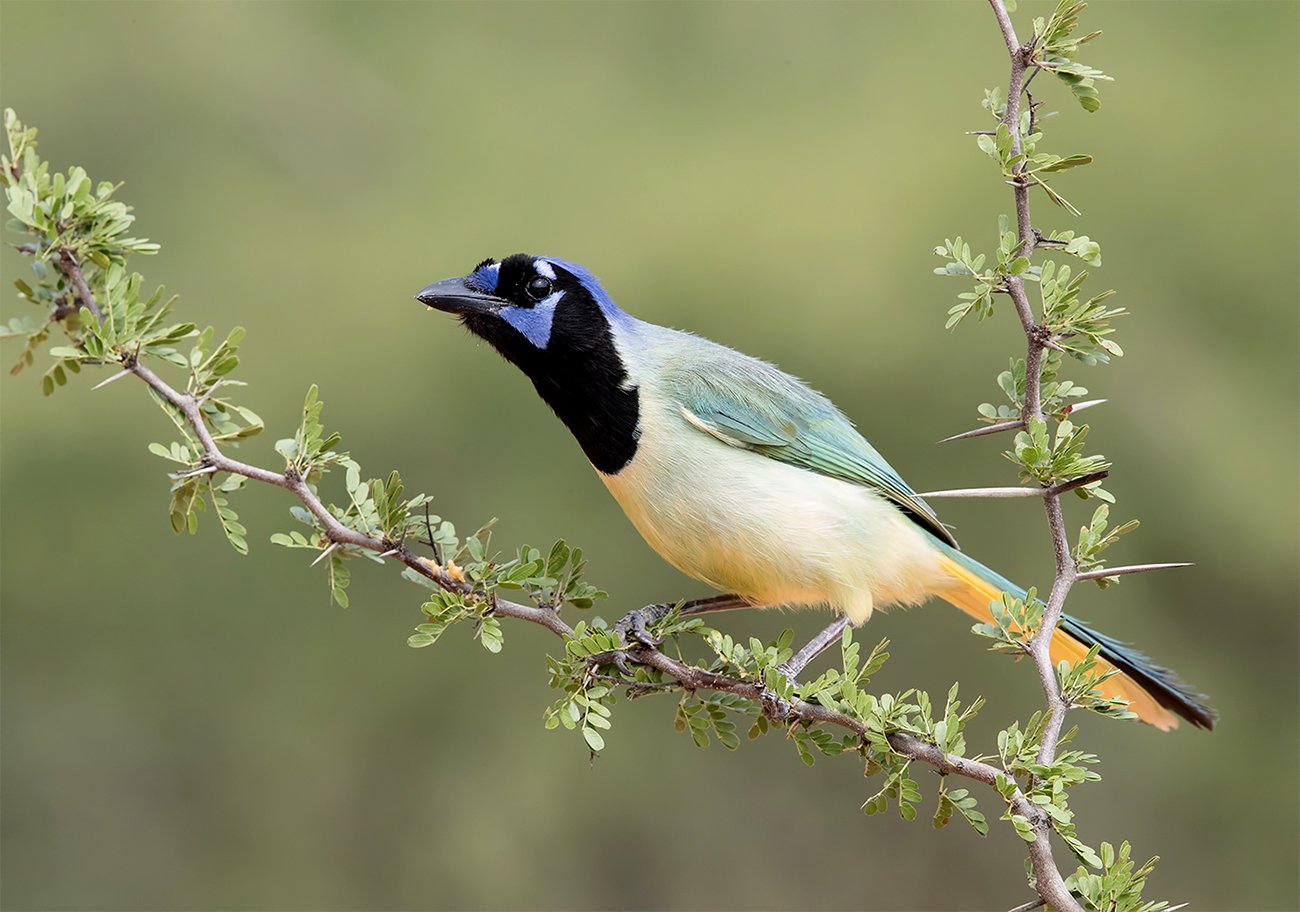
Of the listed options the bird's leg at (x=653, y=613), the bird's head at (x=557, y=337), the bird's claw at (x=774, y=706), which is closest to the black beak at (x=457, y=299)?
the bird's head at (x=557, y=337)

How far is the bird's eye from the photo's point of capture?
173 inches

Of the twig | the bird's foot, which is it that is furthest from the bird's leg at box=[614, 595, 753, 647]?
the twig

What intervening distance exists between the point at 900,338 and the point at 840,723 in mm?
5961

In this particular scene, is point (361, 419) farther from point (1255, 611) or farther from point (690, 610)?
point (1255, 611)

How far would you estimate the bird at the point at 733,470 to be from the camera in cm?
411

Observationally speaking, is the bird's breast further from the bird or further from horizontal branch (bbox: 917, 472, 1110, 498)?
horizontal branch (bbox: 917, 472, 1110, 498)

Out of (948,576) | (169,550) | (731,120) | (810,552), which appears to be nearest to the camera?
(810,552)

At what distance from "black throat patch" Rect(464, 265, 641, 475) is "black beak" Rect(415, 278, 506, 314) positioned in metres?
0.04

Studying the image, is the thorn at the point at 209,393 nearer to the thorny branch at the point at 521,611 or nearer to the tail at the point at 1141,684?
the thorny branch at the point at 521,611

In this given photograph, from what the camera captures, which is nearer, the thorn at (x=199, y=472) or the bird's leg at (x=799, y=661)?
the thorn at (x=199, y=472)

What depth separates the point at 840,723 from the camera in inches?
132

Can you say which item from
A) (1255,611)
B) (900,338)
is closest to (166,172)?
(900,338)

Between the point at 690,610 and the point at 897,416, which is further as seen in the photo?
the point at 897,416

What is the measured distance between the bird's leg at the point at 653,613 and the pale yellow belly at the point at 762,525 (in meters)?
0.11
